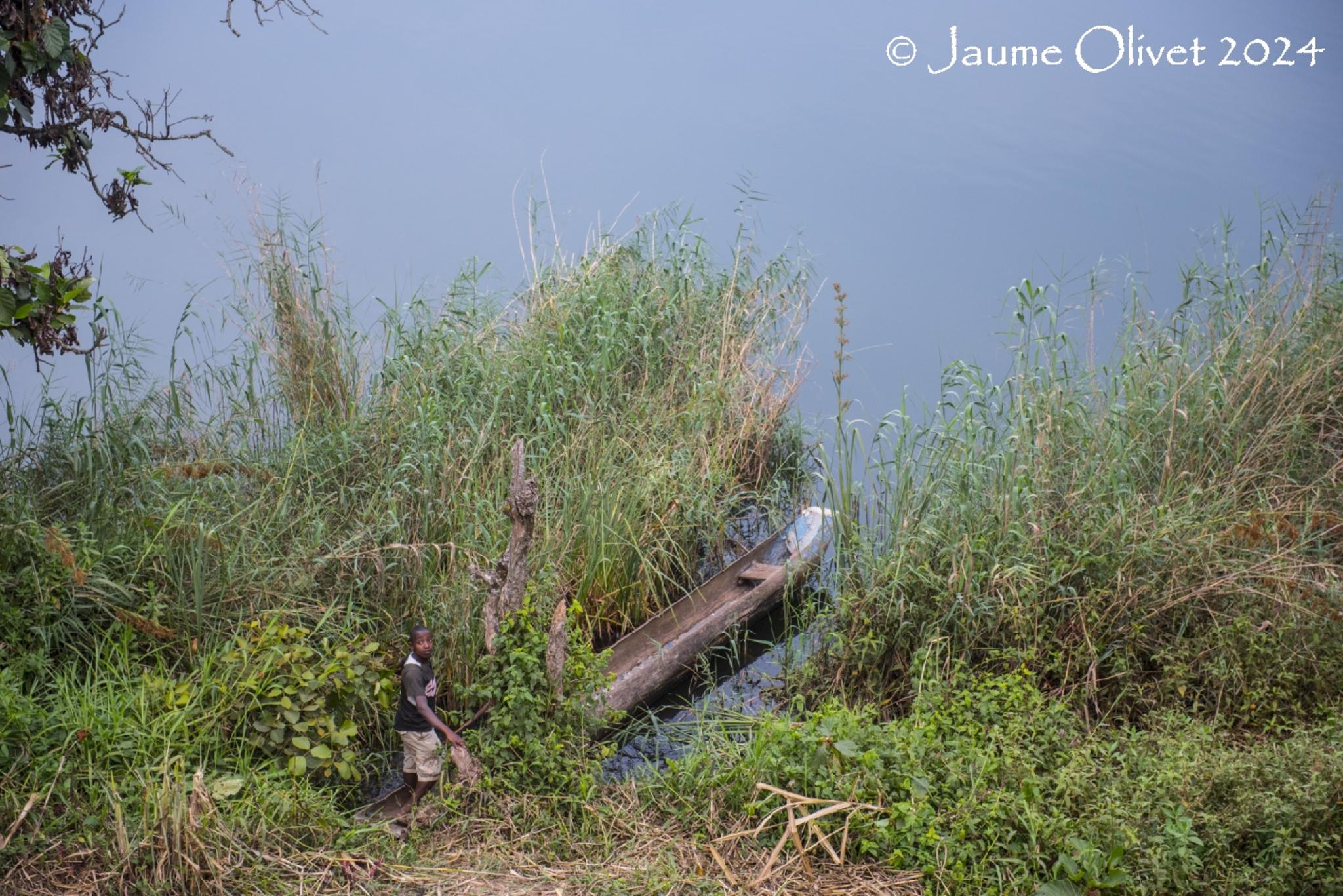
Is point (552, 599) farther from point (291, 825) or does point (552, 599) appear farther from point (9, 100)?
point (9, 100)

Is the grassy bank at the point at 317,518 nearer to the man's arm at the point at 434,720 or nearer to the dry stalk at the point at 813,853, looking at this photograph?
the man's arm at the point at 434,720

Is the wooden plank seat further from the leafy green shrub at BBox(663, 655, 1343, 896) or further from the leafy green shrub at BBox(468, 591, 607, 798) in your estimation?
the leafy green shrub at BBox(468, 591, 607, 798)

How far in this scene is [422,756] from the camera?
3.88 m

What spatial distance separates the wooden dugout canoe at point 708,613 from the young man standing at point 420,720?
0.65 meters

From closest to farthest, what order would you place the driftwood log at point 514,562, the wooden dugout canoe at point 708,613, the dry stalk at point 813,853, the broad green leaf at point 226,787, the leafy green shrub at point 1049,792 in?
the leafy green shrub at point 1049,792
the dry stalk at point 813,853
the broad green leaf at point 226,787
the driftwood log at point 514,562
the wooden dugout canoe at point 708,613

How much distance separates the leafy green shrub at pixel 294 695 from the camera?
383 cm

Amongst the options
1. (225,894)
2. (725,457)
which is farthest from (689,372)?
(225,894)

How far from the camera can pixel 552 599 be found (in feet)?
14.1

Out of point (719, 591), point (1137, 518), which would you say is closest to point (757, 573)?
point (719, 591)

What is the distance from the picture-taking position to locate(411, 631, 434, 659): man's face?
3795 mm

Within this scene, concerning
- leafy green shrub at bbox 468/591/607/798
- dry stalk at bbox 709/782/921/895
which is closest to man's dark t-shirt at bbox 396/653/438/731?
leafy green shrub at bbox 468/591/607/798

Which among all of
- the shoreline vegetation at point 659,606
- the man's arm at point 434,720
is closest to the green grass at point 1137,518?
the shoreline vegetation at point 659,606

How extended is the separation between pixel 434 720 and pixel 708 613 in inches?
72.3

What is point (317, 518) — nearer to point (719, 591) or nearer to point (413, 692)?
point (413, 692)
